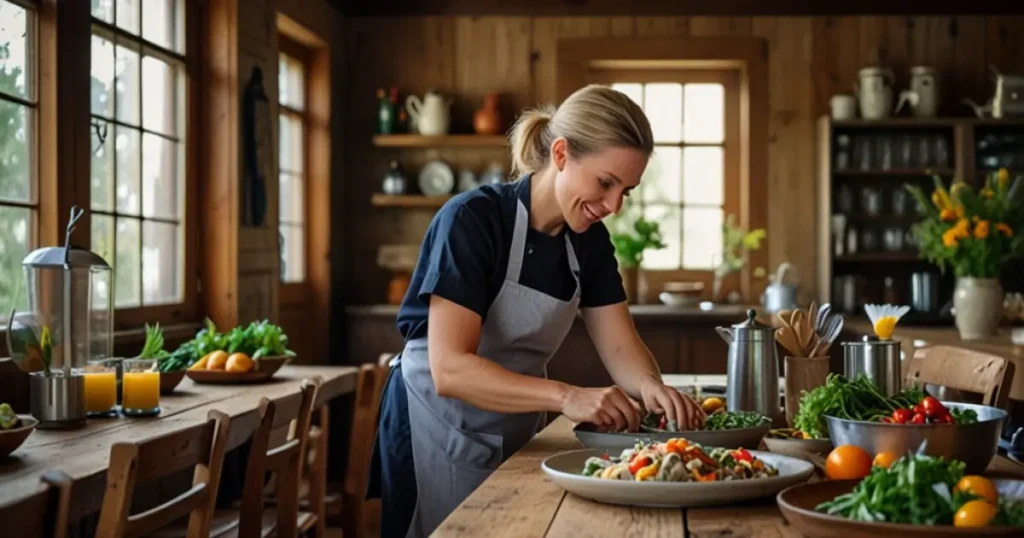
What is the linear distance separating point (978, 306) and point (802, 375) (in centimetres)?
275

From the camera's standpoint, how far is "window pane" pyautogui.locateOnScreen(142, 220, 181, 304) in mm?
4727

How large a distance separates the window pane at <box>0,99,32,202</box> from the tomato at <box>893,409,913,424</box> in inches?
108

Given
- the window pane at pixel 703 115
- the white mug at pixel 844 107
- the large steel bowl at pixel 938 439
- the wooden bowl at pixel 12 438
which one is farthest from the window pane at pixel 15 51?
the white mug at pixel 844 107

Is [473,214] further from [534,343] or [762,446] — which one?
[762,446]

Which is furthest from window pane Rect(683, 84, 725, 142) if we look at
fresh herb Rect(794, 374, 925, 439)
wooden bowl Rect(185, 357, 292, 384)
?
fresh herb Rect(794, 374, 925, 439)

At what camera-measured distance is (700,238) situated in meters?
6.99

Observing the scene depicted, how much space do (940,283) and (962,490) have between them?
5799mm

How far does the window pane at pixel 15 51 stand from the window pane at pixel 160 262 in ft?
3.33

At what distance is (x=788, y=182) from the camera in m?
6.86

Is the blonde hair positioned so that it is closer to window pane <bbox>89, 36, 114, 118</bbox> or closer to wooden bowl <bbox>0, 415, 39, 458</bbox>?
wooden bowl <bbox>0, 415, 39, 458</bbox>

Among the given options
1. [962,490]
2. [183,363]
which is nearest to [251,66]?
[183,363]

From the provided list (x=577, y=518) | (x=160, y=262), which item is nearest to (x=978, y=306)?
(x=160, y=262)

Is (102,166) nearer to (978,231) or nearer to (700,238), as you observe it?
(978,231)

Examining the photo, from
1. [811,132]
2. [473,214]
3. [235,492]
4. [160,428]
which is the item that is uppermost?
[811,132]
